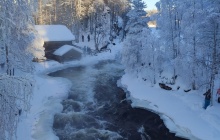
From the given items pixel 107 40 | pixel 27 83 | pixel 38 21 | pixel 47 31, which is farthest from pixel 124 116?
pixel 38 21

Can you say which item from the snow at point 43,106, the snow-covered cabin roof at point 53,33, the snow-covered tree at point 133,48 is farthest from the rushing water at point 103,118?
the snow-covered cabin roof at point 53,33

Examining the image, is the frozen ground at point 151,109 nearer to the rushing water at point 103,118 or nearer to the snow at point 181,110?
the snow at point 181,110

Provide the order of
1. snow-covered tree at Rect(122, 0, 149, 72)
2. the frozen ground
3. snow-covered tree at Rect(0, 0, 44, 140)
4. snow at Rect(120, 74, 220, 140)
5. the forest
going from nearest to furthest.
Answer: snow-covered tree at Rect(0, 0, 44, 140) → the forest → the frozen ground → snow at Rect(120, 74, 220, 140) → snow-covered tree at Rect(122, 0, 149, 72)

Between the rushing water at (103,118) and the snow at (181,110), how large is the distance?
0.75m

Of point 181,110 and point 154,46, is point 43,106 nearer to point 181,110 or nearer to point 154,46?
point 181,110

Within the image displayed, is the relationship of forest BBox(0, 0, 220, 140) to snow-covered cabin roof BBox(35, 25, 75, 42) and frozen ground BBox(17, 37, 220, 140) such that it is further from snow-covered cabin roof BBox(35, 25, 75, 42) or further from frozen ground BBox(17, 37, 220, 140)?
snow-covered cabin roof BBox(35, 25, 75, 42)

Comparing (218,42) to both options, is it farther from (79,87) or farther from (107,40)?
(107,40)

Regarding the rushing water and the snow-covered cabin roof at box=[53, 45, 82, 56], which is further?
the snow-covered cabin roof at box=[53, 45, 82, 56]

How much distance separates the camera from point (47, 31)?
50.9m

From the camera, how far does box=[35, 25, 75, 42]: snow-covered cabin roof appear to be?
163 ft

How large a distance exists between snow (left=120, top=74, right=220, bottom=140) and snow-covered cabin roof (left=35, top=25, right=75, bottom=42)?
24.1m

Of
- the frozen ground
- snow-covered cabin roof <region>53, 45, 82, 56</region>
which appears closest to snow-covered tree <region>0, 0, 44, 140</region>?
the frozen ground

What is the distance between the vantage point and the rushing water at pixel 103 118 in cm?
1959

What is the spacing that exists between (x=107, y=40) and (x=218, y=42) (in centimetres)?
4187
